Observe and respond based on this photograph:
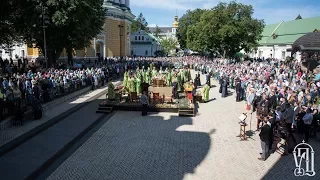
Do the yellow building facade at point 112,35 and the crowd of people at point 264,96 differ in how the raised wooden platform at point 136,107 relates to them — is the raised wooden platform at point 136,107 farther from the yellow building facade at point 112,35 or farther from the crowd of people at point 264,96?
the yellow building facade at point 112,35

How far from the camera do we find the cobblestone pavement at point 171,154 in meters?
9.66

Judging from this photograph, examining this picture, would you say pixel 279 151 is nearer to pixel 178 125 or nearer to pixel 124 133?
pixel 178 125

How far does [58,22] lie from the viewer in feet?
88.5

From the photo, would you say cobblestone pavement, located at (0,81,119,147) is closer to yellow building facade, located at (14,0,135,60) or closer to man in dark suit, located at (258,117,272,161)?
man in dark suit, located at (258,117,272,161)

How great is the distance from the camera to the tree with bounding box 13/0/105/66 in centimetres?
2698

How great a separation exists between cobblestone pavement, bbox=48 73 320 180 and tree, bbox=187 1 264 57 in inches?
1242

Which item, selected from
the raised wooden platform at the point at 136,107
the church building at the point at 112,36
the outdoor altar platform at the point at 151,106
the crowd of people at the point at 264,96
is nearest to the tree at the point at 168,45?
the church building at the point at 112,36

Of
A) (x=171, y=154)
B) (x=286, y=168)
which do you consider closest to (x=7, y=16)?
(x=171, y=154)

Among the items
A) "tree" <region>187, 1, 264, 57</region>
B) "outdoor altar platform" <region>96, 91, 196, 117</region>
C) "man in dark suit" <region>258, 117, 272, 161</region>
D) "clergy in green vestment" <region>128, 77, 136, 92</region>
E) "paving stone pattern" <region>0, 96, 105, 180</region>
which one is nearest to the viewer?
"paving stone pattern" <region>0, 96, 105, 180</region>

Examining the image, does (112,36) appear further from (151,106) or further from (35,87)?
(35,87)

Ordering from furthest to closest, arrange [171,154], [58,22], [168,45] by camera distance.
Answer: [168,45] < [58,22] < [171,154]

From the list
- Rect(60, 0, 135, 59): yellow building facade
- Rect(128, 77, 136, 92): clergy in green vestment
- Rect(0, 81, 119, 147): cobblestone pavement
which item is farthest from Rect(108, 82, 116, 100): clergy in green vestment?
Rect(60, 0, 135, 59): yellow building facade
